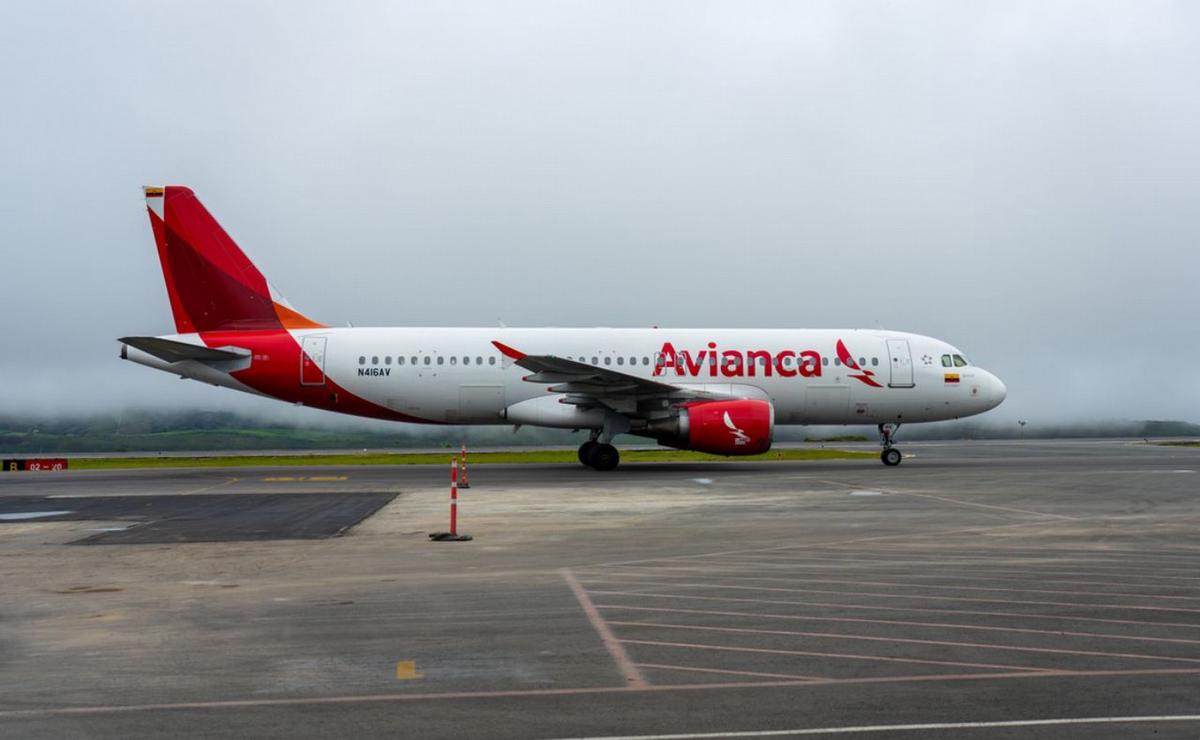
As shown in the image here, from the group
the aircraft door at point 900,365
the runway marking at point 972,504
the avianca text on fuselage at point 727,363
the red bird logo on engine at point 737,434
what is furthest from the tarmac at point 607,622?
the aircraft door at point 900,365

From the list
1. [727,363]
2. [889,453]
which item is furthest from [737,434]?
[889,453]

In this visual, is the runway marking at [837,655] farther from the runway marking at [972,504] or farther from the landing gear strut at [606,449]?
the landing gear strut at [606,449]

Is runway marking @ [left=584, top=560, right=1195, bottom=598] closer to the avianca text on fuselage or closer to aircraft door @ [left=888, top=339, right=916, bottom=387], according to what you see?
the avianca text on fuselage

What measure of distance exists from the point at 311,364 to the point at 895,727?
24293 mm

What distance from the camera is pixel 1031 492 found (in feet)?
63.2

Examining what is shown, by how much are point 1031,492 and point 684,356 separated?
1092 cm

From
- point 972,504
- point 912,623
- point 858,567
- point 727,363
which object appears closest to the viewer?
point 912,623

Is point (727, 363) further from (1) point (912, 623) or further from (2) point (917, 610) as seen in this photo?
(1) point (912, 623)

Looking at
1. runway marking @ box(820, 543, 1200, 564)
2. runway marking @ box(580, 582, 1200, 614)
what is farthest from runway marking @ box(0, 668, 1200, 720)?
runway marking @ box(820, 543, 1200, 564)

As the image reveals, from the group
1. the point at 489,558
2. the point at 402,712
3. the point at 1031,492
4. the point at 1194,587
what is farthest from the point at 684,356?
the point at 402,712

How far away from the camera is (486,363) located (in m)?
27.6

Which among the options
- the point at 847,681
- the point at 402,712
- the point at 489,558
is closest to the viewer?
the point at 402,712

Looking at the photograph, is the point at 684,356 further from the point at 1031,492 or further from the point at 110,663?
the point at 110,663

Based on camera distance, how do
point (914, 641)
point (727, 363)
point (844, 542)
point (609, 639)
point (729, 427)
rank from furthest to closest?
point (727, 363) → point (729, 427) → point (844, 542) → point (609, 639) → point (914, 641)
